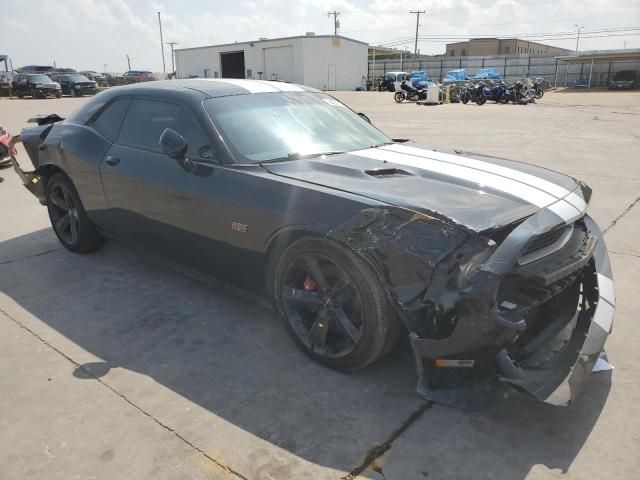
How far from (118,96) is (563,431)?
3987mm

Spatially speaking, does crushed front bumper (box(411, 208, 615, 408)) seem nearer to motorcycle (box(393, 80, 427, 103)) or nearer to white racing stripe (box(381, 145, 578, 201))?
white racing stripe (box(381, 145, 578, 201))

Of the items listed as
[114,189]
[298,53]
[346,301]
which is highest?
[298,53]

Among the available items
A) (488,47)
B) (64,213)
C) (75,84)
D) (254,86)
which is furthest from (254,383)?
(488,47)

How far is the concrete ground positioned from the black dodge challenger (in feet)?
0.73

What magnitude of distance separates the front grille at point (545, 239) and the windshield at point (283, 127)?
4.99 ft

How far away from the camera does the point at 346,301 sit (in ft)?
8.93

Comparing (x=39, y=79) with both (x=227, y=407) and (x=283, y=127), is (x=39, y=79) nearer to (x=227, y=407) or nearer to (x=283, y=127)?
(x=283, y=127)

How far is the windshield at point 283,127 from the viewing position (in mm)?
3305

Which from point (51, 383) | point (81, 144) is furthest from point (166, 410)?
point (81, 144)

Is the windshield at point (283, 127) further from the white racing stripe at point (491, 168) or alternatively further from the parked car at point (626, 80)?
the parked car at point (626, 80)

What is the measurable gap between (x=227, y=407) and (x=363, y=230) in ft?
3.68

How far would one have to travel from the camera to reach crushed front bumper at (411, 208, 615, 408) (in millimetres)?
2197

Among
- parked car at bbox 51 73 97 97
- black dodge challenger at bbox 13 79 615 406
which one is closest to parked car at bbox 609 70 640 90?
parked car at bbox 51 73 97 97

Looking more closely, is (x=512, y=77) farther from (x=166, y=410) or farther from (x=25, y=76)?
(x=166, y=410)
